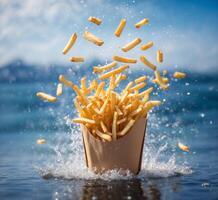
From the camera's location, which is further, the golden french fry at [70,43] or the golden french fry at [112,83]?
the golden french fry at [112,83]

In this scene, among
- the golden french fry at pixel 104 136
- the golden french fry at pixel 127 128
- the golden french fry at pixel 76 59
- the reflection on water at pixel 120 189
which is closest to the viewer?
the reflection on water at pixel 120 189

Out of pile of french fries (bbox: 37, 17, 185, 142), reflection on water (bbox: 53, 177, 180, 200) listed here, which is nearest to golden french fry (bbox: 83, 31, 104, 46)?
pile of french fries (bbox: 37, 17, 185, 142)

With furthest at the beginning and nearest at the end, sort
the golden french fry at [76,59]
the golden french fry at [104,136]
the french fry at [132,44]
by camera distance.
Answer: the golden french fry at [76,59]
the french fry at [132,44]
the golden french fry at [104,136]

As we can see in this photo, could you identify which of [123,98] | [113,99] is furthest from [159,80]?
[113,99]

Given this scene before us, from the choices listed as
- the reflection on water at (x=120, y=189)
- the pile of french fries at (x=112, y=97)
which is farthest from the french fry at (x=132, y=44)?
the reflection on water at (x=120, y=189)

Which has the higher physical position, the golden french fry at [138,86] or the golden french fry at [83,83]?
the golden french fry at [83,83]

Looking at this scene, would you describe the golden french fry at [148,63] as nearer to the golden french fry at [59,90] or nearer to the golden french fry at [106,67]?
the golden french fry at [106,67]

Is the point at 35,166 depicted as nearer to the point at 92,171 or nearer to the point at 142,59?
the point at 92,171
